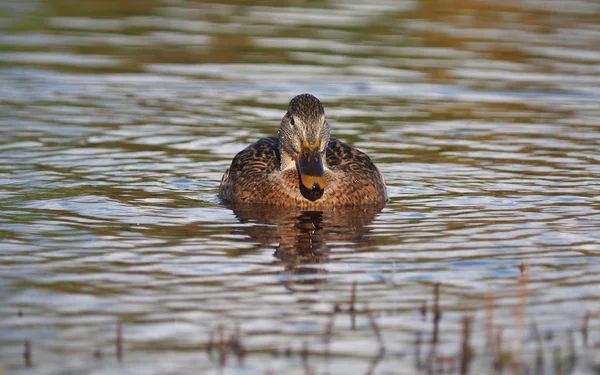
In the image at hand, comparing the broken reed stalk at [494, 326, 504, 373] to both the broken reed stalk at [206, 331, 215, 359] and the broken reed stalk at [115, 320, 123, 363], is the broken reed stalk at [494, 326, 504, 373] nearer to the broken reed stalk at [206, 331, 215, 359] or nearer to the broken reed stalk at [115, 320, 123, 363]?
the broken reed stalk at [206, 331, 215, 359]

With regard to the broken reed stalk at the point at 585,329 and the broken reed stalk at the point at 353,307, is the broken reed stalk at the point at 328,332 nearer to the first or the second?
the broken reed stalk at the point at 353,307

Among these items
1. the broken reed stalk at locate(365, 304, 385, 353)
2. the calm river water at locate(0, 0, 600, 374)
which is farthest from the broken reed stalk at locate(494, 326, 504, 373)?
the broken reed stalk at locate(365, 304, 385, 353)

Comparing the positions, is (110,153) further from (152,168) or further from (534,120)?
(534,120)

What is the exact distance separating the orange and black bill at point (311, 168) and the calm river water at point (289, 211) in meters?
0.37

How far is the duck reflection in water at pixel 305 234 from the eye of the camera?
320 inches

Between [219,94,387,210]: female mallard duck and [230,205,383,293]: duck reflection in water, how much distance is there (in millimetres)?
143

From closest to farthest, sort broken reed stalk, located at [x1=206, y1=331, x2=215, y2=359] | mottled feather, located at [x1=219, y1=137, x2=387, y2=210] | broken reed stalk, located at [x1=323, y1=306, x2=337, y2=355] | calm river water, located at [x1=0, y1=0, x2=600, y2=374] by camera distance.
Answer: broken reed stalk, located at [x1=206, y1=331, x2=215, y2=359]
broken reed stalk, located at [x1=323, y1=306, x2=337, y2=355]
calm river water, located at [x1=0, y1=0, x2=600, y2=374]
mottled feather, located at [x1=219, y1=137, x2=387, y2=210]

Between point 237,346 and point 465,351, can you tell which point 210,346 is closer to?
point 237,346

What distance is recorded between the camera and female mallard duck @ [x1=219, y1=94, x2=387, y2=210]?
10.4 m

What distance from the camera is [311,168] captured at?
10266 millimetres

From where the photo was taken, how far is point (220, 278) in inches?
310

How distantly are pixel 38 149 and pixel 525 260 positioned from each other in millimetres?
6323

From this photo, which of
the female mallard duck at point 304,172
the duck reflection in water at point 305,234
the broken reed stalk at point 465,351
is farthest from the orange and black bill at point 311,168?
the broken reed stalk at point 465,351

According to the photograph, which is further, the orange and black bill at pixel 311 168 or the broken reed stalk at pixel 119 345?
the orange and black bill at pixel 311 168
